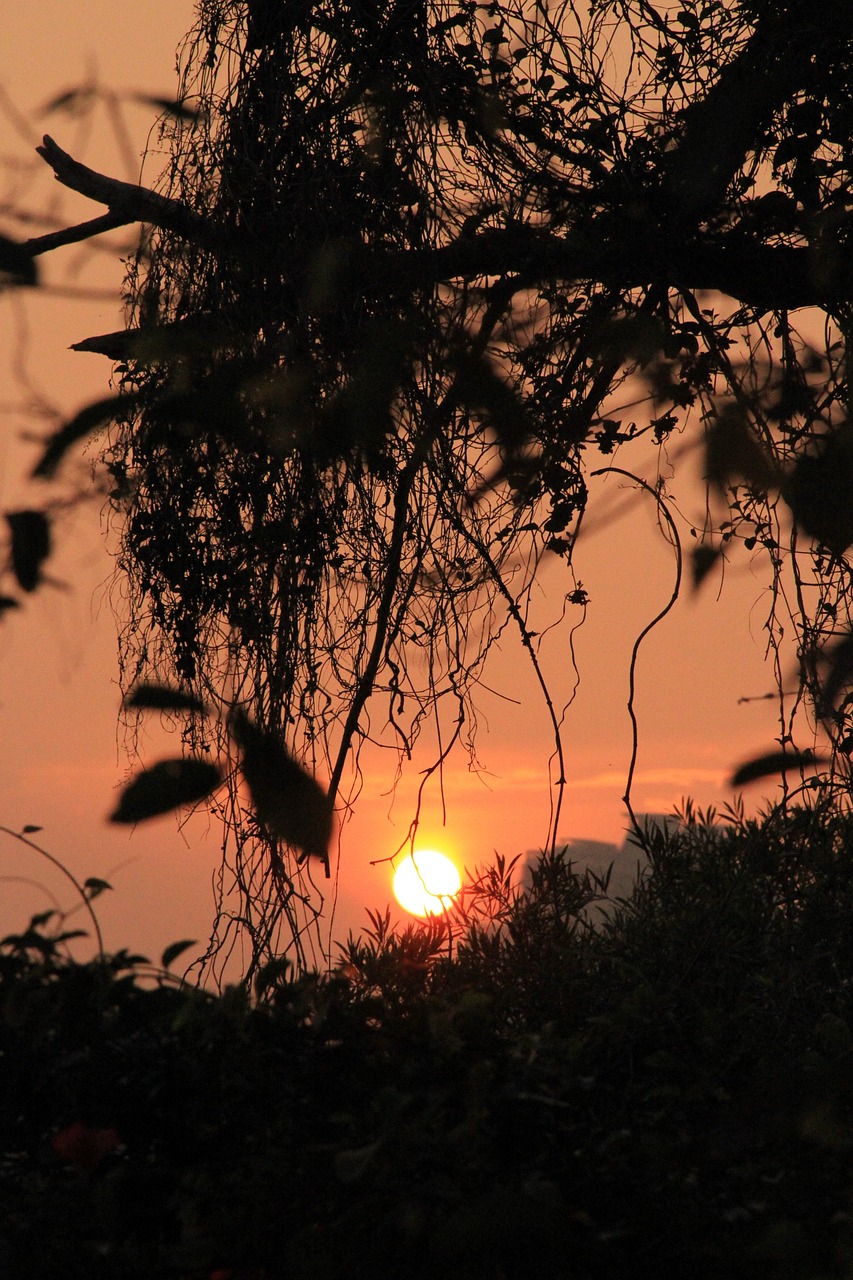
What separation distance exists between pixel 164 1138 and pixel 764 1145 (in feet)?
2.66

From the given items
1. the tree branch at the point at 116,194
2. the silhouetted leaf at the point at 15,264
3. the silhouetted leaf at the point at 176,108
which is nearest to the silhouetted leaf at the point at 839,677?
the silhouetted leaf at the point at 15,264

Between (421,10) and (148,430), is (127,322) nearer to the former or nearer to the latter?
(148,430)

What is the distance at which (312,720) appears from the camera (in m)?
2.80

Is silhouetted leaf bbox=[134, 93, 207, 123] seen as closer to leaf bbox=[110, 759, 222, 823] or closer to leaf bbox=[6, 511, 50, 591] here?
leaf bbox=[6, 511, 50, 591]

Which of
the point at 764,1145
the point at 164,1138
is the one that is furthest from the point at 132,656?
the point at 764,1145

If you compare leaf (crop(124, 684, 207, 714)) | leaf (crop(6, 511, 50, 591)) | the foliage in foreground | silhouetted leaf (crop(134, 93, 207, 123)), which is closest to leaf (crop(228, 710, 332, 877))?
leaf (crop(124, 684, 207, 714))

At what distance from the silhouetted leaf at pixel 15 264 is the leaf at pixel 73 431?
1.31 feet

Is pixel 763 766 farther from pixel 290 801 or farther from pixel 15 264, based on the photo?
pixel 15 264

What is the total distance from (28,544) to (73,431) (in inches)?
12.2

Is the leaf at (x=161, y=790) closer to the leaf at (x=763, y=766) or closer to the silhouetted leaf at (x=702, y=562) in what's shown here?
the leaf at (x=763, y=766)

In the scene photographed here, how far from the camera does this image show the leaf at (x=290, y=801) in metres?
2.20

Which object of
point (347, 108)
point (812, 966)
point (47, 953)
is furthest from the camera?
point (347, 108)

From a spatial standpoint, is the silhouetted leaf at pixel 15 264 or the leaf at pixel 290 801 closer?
the leaf at pixel 290 801

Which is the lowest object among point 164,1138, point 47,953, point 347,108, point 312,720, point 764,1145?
point 764,1145
